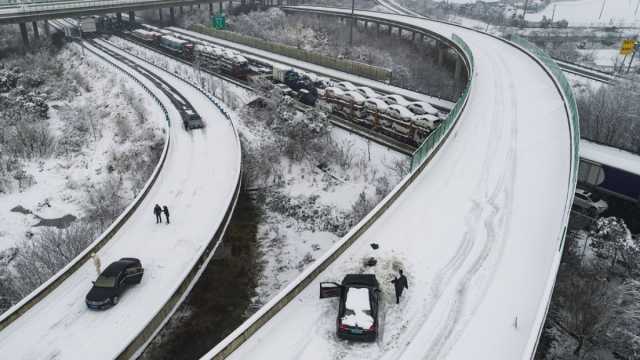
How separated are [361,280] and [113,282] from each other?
44.8 ft

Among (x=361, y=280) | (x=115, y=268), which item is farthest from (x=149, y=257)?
(x=361, y=280)

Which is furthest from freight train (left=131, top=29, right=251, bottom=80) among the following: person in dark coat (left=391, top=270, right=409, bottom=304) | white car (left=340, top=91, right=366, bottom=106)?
person in dark coat (left=391, top=270, right=409, bottom=304)

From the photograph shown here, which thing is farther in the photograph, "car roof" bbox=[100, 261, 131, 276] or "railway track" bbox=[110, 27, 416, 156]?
"railway track" bbox=[110, 27, 416, 156]

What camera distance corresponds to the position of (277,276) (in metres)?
31.7

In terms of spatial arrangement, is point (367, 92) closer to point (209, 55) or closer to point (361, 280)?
point (209, 55)

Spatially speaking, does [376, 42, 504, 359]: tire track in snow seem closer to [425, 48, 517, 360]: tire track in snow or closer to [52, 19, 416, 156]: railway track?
[425, 48, 517, 360]: tire track in snow

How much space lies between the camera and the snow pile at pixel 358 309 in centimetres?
1716

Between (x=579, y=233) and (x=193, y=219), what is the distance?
27559mm

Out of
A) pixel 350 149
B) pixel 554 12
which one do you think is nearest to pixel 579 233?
pixel 350 149

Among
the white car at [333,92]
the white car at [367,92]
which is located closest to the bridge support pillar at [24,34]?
the white car at [333,92]

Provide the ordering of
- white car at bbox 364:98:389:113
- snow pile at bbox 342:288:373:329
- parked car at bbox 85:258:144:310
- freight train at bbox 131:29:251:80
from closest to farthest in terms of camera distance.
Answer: snow pile at bbox 342:288:373:329, parked car at bbox 85:258:144:310, white car at bbox 364:98:389:113, freight train at bbox 131:29:251:80

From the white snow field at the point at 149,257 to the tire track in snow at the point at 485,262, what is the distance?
46.2 ft

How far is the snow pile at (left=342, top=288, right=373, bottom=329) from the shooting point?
1716cm

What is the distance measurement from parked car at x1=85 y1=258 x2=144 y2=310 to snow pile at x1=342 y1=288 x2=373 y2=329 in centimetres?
1321
